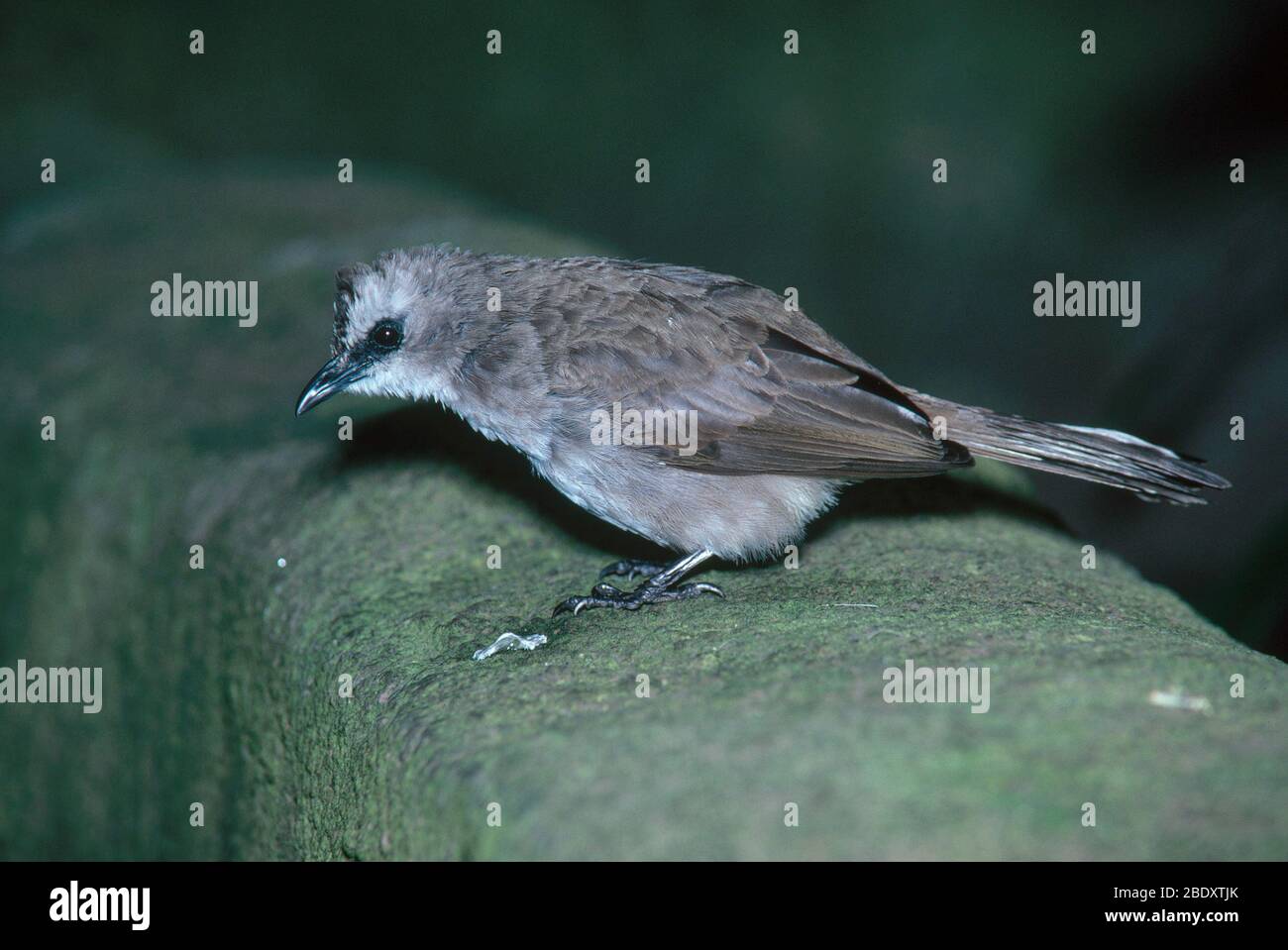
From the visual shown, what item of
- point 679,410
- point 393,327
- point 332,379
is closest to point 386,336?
point 393,327

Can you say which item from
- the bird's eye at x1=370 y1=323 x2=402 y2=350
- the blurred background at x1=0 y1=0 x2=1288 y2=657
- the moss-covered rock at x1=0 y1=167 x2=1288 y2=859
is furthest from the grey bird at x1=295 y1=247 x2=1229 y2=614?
the blurred background at x1=0 y1=0 x2=1288 y2=657

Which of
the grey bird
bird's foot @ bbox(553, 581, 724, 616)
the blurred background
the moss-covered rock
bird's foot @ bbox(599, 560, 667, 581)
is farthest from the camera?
the blurred background

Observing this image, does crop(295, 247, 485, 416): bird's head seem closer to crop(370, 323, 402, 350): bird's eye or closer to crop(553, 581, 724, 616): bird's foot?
crop(370, 323, 402, 350): bird's eye

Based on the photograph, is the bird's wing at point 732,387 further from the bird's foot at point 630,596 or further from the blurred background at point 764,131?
the blurred background at point 764,131

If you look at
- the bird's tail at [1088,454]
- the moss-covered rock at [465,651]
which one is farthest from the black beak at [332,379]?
the bird's tail at [1088,454]

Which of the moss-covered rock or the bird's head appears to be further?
the bird's head
